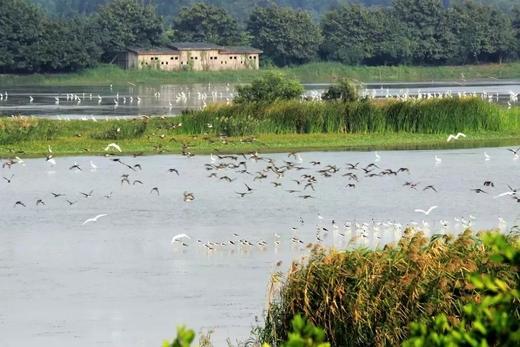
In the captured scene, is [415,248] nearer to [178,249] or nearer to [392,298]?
[392,298]

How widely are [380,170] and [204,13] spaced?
95.6 m

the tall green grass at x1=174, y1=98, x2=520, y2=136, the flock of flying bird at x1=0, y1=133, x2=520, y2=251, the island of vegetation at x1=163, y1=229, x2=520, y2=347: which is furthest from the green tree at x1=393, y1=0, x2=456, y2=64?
the island of vegetation at x1=163, y1=229, x2=520, y2=347

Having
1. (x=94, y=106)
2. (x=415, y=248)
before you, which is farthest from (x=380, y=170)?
(x=94, y=106)

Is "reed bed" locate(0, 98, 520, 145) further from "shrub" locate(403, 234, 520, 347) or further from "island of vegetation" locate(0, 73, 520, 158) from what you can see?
"shrub" locate(403, 234, 520, 347)

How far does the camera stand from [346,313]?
15.1 m

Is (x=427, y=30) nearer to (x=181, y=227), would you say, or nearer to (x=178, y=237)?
(x=181, y=227)

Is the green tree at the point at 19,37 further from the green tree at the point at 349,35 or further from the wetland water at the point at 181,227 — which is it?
the wetland water at the point at 181,227

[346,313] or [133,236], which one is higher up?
[346,313]

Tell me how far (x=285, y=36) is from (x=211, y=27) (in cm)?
759

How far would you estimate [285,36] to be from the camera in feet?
421

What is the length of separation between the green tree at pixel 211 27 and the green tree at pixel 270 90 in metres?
81.8

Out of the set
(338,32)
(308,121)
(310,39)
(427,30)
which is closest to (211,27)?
(310,39)

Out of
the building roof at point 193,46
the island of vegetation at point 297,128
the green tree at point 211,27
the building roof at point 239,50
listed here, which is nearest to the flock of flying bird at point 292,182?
the island of vegetation at point 297,128

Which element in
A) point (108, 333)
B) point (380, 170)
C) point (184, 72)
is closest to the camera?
point (108, 333)
